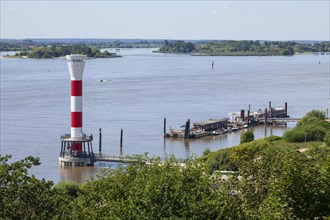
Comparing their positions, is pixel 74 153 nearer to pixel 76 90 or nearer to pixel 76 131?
pixel 76 131

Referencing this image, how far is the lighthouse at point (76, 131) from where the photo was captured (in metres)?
30.7

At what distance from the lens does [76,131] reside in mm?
31578

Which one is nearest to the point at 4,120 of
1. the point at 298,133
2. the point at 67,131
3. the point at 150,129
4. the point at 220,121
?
the point at 67,131

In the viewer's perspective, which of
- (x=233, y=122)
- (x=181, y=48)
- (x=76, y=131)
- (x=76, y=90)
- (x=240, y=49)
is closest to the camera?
(x=76, y=90)

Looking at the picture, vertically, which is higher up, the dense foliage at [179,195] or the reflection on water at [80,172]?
the dense foliage at [179,195]

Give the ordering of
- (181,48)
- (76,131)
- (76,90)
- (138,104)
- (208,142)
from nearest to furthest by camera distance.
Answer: (76,90), (76,131), (208,142), (138,104), (181,48)

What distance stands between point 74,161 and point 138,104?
780 inches

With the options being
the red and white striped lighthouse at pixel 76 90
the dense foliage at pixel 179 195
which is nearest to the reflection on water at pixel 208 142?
the red and white striped lighthouse at pixel 76 90

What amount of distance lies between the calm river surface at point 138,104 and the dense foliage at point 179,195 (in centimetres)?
1657

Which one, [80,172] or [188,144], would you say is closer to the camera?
[80,172]

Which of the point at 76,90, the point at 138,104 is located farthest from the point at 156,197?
the point at 138,104

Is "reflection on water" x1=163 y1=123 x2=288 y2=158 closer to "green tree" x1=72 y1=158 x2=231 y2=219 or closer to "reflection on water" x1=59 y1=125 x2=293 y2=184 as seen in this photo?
"reflection on water" x1=59 y1=125 x2=293 y2=184

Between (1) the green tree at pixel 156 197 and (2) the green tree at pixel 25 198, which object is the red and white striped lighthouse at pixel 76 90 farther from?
(2) the green tree at pixel 25 198

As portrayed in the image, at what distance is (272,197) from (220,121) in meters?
30.9
